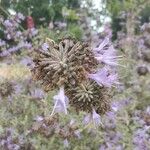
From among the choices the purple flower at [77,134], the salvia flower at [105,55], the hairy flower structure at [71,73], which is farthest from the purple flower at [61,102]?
the purple flower at [77,134]

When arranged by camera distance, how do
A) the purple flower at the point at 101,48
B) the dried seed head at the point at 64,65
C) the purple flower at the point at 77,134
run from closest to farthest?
the dried seed head at the point at 64,65
the purple flower at the point at 101,48
the purple flower at the point at 77,134

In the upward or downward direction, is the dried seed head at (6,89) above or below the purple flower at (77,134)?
above

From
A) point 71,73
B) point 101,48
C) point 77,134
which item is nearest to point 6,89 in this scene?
point 77,134

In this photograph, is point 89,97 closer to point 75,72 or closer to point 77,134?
point 75,72

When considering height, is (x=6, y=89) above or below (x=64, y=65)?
below

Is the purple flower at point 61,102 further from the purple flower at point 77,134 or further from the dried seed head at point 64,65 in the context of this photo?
the purple flower at point 77,134

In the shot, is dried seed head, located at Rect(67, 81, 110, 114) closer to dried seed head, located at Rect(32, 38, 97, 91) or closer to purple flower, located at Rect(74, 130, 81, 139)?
dried seed head, located at Rect(32, 38, 97, 91)

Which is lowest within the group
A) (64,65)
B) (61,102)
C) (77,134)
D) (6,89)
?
(77,134)

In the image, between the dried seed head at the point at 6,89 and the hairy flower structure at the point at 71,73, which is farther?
the dried seed head at the point at 6,89

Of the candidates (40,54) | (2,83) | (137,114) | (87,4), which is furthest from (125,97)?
(40,54)
